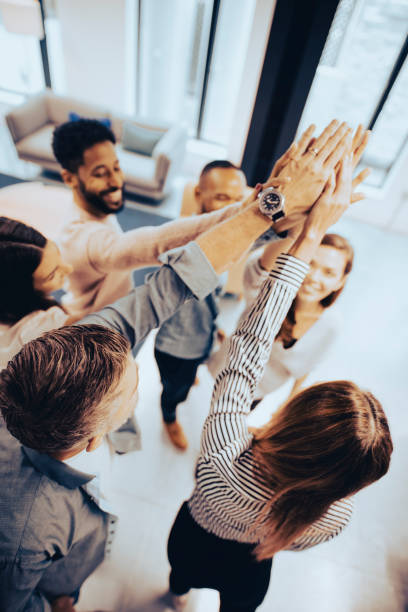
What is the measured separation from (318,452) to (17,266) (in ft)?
3.02

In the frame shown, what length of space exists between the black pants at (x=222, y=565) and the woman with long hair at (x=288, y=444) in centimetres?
11

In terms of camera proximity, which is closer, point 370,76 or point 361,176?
point 361,176

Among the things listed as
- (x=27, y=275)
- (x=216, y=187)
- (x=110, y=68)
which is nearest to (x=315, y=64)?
(x=216, y=187)

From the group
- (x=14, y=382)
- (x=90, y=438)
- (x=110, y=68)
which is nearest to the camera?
(x=14, y=382)

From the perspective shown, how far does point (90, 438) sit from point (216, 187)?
1221mm

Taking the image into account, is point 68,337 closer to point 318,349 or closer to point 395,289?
point 318,349

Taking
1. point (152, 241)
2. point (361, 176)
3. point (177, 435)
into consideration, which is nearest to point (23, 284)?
point (152, 241)

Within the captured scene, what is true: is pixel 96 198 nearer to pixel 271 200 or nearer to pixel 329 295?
pixel 271 200

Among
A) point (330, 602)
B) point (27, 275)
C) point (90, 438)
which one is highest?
point (27, 275)

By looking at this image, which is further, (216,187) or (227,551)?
(216,187)

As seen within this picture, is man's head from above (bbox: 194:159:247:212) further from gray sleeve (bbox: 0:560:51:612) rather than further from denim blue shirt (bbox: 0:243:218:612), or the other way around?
gray sleeve (bbox: 0:560:51:612)

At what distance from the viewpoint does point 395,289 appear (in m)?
3.81

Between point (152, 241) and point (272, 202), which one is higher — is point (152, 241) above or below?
below

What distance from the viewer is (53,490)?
0.76 metres
